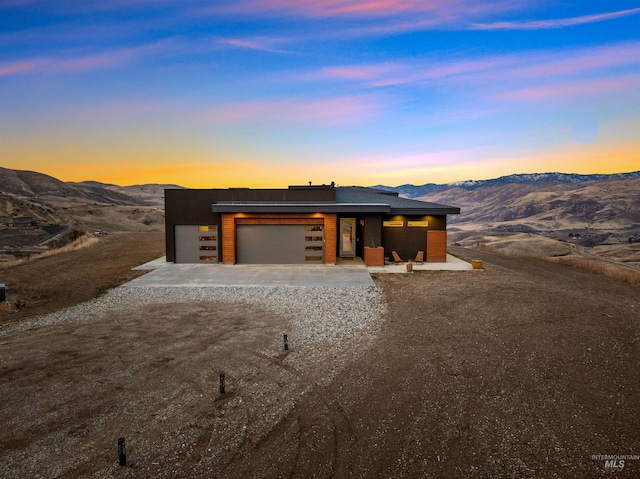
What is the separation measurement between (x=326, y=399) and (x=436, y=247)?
16060 millimetres

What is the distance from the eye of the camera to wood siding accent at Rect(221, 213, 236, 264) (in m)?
20.0

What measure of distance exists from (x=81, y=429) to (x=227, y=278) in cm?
1110

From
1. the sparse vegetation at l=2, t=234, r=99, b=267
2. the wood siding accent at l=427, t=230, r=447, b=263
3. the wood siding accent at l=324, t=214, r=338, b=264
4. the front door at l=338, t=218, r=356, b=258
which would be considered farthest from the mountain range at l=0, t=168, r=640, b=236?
the wood siding accent at l=427, t=230, r=447, b=263

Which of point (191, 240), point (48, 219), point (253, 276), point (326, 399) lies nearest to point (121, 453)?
point (326, 399)

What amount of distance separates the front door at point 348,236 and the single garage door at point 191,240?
792 centimetres

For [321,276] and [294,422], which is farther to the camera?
[321,276]

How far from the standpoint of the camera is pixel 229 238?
791 inches

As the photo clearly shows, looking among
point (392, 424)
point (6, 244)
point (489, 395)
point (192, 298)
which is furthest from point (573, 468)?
point (6, 244)

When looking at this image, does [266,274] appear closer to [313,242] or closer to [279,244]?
[279,244]

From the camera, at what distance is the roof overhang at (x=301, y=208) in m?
19.4

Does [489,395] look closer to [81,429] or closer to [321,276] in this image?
[81,429]

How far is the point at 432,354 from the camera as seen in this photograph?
27.3 ft

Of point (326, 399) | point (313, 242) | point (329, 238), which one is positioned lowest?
point (326, 399)

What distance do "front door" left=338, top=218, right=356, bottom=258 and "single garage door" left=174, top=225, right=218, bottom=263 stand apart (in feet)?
26.0
